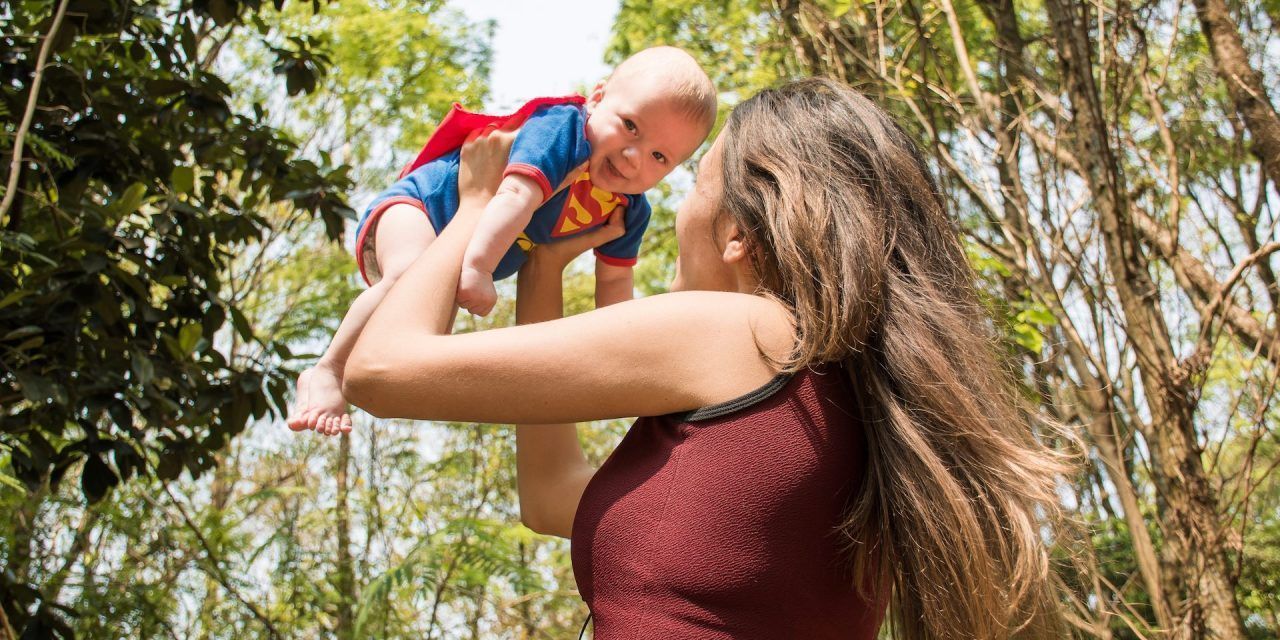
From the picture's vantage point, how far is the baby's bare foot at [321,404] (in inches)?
67.4

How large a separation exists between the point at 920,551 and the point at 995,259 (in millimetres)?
2282

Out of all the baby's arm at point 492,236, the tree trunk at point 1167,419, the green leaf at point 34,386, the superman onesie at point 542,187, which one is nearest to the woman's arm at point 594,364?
the baby's arm at point 492,236

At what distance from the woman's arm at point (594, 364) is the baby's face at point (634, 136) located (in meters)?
0.57

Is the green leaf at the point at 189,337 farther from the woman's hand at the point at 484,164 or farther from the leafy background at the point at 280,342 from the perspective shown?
the woman's hand at the point at 484,164

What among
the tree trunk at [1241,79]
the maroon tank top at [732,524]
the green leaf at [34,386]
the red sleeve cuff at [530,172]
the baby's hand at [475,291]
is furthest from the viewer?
the tree trunk at [1241,79]

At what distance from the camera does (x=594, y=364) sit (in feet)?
4.16

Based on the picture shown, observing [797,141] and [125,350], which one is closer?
[797,141]

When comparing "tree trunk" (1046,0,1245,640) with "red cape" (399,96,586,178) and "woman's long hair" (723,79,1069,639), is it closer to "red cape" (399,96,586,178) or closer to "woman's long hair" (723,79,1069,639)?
"woman's long hair" (723,79,1069,639)

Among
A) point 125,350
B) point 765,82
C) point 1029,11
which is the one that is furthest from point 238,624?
point 1029,11

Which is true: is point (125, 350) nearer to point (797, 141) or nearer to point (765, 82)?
point (797, 141)

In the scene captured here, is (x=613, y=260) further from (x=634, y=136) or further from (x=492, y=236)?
(x=492, y=236)

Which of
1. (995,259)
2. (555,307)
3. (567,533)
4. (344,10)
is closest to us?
(567,533)

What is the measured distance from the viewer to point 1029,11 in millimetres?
9289

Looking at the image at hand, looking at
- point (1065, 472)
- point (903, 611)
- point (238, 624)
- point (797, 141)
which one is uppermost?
point (238, 624)
